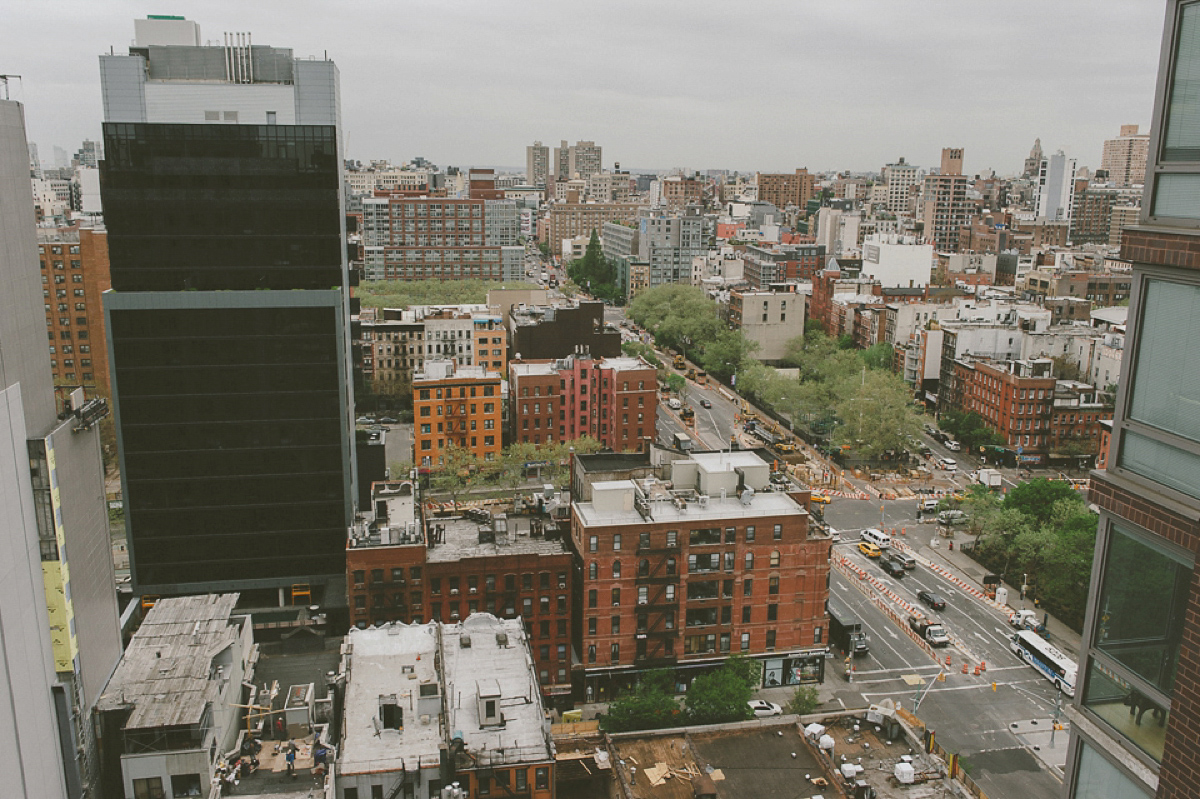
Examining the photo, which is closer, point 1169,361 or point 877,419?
point 1169,361

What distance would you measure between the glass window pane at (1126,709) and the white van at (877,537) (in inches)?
3452

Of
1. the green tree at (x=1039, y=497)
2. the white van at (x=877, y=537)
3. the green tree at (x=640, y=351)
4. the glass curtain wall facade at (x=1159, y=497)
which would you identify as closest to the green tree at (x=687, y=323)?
the green tree at (x=640, y=351)

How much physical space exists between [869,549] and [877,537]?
128 inches

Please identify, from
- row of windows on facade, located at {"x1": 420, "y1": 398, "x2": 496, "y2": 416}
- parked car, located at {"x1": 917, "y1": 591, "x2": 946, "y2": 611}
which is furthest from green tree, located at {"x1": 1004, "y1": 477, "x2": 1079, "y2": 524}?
row of windows on facade, located at {"x1": 420, "y1": 398, "x2": 496, "y2": 416}

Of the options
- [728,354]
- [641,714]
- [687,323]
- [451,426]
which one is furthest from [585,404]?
[687,323]

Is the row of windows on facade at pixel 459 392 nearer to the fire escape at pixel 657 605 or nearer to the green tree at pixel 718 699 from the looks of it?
the fire escape at pixel 657 605

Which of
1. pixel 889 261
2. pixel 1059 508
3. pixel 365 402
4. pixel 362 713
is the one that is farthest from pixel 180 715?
pixel 889 261

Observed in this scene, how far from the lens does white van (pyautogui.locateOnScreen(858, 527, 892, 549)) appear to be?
312ft

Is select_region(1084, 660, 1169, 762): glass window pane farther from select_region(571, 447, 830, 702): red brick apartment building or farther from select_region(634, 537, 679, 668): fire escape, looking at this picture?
select_region(634, 537, 679, 668): fire escape

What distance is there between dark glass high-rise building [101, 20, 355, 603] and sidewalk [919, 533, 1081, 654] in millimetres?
59182

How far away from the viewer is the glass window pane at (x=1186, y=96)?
934 cm

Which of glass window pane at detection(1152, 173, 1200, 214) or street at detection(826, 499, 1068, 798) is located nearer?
glass window pane at detection(1152, 173, 1200, 214)

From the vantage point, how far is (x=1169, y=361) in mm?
9594

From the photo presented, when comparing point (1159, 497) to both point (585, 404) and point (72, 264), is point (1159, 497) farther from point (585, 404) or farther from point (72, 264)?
point (72, 264)
